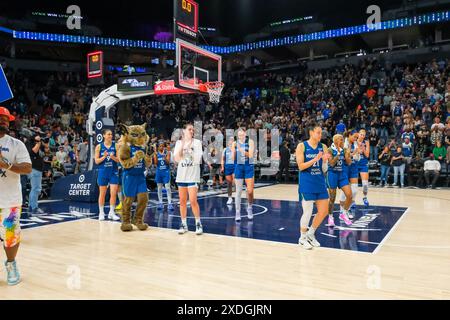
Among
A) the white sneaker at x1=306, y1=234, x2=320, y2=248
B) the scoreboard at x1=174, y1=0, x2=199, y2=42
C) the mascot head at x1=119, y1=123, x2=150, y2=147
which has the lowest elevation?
the white sneaker at x1=306, y1=234, x2=320, y2=248

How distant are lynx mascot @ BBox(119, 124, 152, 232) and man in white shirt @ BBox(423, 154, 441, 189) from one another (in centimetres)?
1125

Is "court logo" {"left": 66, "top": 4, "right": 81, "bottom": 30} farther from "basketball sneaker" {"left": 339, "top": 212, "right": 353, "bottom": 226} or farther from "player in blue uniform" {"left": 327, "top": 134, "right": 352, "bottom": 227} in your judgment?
"basketball sneaker" {"left": 339, "top": 212, "right": 353, "bottom": 226}

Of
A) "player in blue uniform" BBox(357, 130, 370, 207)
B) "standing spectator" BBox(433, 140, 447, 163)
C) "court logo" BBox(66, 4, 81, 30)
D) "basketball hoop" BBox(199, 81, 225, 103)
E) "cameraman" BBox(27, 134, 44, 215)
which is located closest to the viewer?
"player in blue uniform" BBox(357, 130, 370, 207)

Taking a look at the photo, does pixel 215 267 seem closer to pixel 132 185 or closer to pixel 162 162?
pixel 132 185

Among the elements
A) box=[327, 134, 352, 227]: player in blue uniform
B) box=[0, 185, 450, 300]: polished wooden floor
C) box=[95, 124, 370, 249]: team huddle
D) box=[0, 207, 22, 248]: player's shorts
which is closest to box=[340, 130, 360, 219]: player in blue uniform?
box=[95, 124, 370, 249]: team huddle

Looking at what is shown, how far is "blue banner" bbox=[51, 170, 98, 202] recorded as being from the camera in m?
10.6

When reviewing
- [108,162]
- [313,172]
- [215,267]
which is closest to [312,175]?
[313,172]

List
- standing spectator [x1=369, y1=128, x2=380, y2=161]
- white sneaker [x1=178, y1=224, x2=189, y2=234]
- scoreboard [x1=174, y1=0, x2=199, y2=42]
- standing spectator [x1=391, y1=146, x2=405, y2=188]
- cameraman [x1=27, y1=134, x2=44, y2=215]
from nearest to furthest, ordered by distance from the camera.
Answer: white sneaker [x1=178, y1=224, x2=189, y2=234] → cameraman [x1=27, y1=134, x2=44, y2=215] → scoreboard [x1=174, y1=0, x2=199, y2=42] → standing spectator [x1=391, y1=146, x2=405, y2=188] → standing spectator [x1=369, y1=128, x2=380, y2=161]

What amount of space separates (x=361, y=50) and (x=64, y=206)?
24.2 m

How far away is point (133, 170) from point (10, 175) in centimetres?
297

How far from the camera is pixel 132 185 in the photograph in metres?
6.90

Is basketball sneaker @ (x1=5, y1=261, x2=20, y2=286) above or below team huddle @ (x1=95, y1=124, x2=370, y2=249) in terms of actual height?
below

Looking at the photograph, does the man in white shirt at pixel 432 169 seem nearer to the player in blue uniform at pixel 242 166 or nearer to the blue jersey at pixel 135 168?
the player in blue uniform at pixel 242 166
